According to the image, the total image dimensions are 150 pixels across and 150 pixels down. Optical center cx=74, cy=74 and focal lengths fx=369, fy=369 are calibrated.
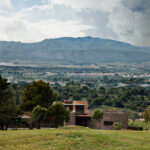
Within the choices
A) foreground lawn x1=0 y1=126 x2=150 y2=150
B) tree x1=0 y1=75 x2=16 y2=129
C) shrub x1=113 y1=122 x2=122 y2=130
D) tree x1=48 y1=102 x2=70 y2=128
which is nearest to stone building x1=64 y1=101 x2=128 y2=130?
shrub x1=113 y1=122 x2=122 y2=130

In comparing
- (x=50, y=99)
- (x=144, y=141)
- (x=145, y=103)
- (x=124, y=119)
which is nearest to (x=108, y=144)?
(x=144, y=141)

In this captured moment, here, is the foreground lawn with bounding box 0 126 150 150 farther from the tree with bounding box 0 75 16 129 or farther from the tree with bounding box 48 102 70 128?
the tree with bounding box 0 75 16 129

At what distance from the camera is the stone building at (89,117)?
184ft

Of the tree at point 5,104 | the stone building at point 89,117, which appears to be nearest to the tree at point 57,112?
the tree at point 5,104

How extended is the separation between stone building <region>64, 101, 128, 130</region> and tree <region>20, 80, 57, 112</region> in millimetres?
10366

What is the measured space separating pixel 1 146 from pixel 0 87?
2408cm

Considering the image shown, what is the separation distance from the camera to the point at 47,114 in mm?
44625

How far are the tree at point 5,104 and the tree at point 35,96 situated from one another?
1.63 meters

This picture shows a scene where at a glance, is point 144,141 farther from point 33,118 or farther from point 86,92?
point 86,92

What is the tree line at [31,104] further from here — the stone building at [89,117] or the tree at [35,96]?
the stone building at [89,117]

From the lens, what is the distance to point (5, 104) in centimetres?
4650

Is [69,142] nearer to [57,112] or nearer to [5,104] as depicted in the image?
[57,112]

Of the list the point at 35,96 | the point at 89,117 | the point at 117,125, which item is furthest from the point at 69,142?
the point at 89,117

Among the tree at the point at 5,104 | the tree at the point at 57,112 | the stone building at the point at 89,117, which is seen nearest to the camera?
the tree at the point at 57,112
